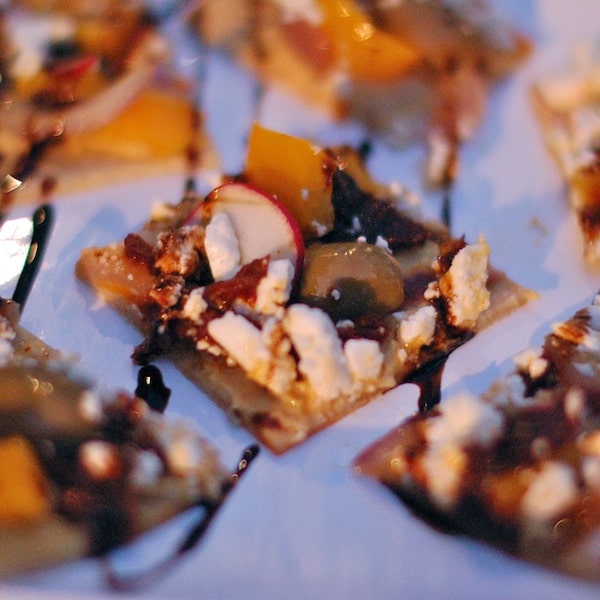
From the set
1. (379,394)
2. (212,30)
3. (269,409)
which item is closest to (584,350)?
(379,394)

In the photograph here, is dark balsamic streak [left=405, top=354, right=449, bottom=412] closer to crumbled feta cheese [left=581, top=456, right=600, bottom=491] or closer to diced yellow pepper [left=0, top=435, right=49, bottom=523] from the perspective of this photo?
crumbled feta cheese [left=581, top=456, right=600, bottom=491]

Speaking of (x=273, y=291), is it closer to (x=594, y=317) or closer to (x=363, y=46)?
(x=594, y=317)

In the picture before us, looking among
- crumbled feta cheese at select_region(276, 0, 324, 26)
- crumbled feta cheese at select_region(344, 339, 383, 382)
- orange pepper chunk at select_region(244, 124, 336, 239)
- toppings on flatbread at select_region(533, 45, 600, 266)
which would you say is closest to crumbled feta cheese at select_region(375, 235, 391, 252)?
orange pepper chunk at select_region(244, 124, 336, 239)

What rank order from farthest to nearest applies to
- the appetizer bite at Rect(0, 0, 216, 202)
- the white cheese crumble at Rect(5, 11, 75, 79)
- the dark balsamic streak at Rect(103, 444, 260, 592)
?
the white cheese crumble at Rect(5, 11, 75, 79), the appetizer bite at Rect(0, 0, 216, 202), the dark balsamic streak at Rect(103, 444, 260, 592)

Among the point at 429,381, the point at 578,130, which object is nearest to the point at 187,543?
the point at 429,381

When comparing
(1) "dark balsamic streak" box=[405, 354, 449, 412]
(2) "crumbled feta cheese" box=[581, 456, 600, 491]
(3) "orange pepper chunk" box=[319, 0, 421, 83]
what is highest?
(3) "orange pepper chunk" box=[319, 0, 421, 83]

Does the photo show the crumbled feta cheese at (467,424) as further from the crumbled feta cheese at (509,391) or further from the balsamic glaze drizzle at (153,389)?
the balsamic glaze drizzle at (153,389)
